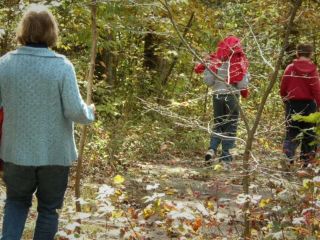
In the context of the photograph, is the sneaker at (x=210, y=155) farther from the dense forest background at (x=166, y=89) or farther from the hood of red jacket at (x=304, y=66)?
the hood of red jacket at (x=304, y=66)

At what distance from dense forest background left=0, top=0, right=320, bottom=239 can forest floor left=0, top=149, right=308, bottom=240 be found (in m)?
0.04

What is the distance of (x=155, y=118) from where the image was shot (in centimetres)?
1236

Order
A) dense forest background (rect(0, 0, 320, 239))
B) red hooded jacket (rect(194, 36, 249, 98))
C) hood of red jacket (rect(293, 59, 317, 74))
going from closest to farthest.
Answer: dense forest background (rect(0, 0, 320, 239)), red hooded jacket (rect(194, 36, 249, 98)), hood of red jacket (rect(293, 59, 317, 74))

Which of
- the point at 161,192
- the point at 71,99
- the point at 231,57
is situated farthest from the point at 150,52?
the point at 71,99

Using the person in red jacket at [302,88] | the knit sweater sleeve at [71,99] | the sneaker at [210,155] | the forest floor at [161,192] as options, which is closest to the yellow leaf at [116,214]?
the forest floor at [161,192]

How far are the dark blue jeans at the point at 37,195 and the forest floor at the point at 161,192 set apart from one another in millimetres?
162

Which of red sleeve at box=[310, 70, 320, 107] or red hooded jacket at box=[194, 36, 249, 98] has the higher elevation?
red hooded jacket at box=[194, 36, 249, 98]

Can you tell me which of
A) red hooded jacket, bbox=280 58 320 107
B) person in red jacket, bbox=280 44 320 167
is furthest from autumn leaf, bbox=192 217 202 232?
red hooded jacket, bbox=280 58 320 107

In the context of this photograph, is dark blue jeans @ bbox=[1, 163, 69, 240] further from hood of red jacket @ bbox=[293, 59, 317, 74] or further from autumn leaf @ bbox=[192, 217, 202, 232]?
hood of red jacket @ bbox=[293, 59, 317, 74]

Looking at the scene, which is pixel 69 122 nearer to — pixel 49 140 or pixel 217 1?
pixel 49 140

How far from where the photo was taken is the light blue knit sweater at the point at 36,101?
3922 mm

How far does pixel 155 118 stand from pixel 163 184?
191 inches

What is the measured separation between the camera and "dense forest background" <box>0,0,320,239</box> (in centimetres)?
453

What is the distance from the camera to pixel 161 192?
685 cm
